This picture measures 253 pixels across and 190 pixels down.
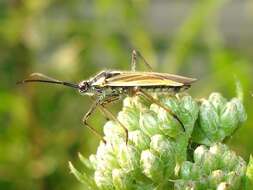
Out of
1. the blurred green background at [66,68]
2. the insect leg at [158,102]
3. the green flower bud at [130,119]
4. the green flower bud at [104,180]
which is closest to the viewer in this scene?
the green flower bud at [104,180]

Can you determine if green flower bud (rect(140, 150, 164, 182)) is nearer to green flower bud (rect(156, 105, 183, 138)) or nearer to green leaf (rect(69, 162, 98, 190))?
green flower bud (rect(156, 105, 183, 138))

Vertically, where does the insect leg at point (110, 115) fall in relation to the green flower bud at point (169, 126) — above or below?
above

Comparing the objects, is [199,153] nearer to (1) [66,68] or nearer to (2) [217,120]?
(2) [217,120]

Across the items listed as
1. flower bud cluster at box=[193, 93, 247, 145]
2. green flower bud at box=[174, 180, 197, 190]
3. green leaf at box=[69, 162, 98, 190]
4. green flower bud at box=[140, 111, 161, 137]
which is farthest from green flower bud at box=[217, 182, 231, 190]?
green leaf at box=[69, 162, 98, 190]

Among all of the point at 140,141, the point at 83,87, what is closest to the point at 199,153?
the point at 140,141

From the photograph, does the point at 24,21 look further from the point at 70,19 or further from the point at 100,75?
the point at 100,75

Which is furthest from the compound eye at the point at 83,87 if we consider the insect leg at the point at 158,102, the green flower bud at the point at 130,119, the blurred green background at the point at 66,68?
the blurred green background at the point at 66,68

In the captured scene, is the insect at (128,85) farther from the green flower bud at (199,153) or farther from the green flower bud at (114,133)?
the green flower bud at (199,153)
